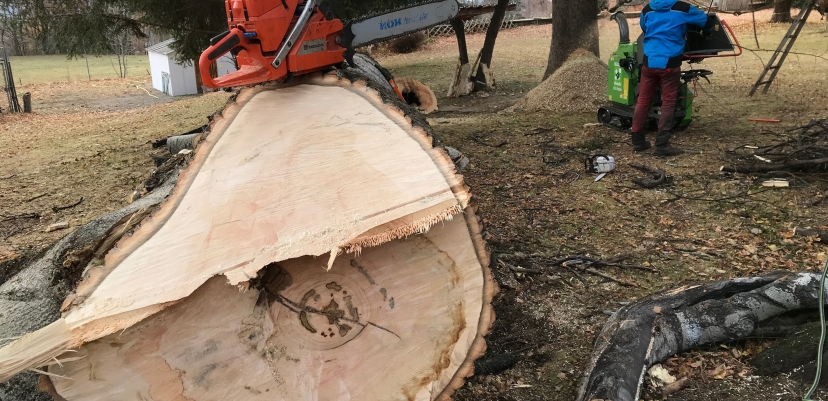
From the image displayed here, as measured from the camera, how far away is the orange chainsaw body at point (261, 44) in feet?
8.50

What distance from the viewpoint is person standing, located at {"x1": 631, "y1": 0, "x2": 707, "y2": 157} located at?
5.41m

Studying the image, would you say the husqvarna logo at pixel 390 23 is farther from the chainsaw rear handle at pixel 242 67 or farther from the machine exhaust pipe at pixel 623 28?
the machine exhaust pipe at pixel 623 28

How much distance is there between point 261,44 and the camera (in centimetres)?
264

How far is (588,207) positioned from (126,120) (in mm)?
9515

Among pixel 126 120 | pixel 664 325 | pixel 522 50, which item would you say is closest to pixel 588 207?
pixel 664 325

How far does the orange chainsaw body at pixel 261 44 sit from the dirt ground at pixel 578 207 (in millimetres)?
1234

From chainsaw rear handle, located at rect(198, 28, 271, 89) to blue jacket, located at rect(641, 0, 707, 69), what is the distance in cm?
419

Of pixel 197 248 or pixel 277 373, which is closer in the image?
pixel 197 248

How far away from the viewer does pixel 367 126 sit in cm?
227

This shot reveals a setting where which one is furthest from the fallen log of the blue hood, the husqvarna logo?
the blue hood

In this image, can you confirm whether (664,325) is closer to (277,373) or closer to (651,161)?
(277,373)

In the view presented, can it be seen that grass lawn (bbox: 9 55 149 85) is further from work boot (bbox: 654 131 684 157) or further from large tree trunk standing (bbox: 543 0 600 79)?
work boot (bbox: 654 131 684 157)

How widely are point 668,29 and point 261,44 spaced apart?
4214 millimetres

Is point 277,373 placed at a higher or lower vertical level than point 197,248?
lower
